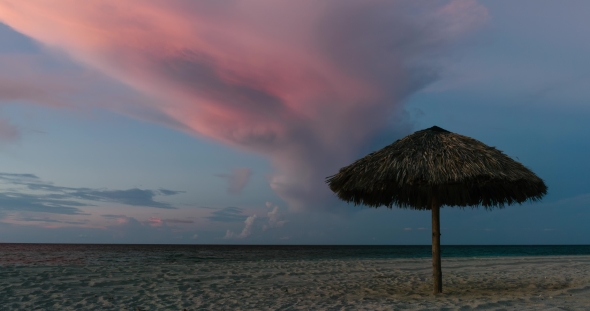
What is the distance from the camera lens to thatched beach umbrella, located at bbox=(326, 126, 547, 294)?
7812 mm

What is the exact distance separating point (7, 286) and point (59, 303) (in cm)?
305

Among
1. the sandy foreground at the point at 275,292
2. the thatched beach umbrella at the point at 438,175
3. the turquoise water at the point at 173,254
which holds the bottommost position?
the turquoise water at the point at 173,254

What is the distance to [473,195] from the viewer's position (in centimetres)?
984

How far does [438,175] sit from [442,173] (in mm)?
104

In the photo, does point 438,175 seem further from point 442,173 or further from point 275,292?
point 275,292

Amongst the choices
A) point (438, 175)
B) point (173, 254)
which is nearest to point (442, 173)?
point (438, 175)

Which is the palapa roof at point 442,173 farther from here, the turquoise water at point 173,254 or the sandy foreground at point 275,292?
the turquoise water at point 173,254

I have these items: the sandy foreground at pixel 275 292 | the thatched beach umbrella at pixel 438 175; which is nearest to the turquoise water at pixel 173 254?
the sandy foreground at pixel 275 292

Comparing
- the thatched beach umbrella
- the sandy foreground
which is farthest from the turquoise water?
the thatched beach umbrella

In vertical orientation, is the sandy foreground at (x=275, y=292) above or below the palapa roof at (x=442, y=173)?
below

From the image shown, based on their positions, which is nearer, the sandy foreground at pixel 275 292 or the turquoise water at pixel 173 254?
the sandy foreground at pixel 275 292

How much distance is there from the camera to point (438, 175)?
7.77 m

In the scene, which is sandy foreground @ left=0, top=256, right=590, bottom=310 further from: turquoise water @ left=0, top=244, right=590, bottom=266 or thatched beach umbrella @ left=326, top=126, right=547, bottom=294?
turquoise water @ left=0, top=244, right=590, bottom=266

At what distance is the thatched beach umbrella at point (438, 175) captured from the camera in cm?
781
